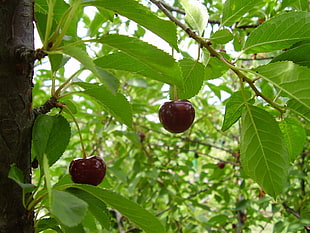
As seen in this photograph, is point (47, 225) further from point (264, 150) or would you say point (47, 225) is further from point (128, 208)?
point (264, 150)

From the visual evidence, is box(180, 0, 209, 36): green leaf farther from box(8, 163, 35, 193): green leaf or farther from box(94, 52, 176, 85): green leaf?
box(8, 163, 35, 193): green leaf

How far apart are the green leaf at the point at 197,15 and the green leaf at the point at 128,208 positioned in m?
0.49

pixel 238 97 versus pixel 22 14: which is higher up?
pixel 22 14

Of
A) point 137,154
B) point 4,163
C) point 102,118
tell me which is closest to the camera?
point 4,163

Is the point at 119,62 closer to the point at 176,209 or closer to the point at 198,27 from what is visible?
the point at 198,27

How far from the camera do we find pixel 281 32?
0.76 m

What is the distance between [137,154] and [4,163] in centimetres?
195

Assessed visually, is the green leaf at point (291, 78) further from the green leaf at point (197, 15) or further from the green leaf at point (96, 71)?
the green leaf at point (96, 71)

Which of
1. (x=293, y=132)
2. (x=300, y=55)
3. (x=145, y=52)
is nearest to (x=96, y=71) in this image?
(x=145, y=52)

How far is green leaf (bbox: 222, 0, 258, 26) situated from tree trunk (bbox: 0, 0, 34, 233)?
538mm

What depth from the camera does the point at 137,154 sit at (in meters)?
2.48

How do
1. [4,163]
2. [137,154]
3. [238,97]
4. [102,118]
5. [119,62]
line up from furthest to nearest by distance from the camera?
[137,154] < [102,118] < [238,97] < [119,62] < [4,163]

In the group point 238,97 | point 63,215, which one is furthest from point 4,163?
point 238,97

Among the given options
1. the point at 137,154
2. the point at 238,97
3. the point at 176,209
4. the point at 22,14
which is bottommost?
the point at 176,209
